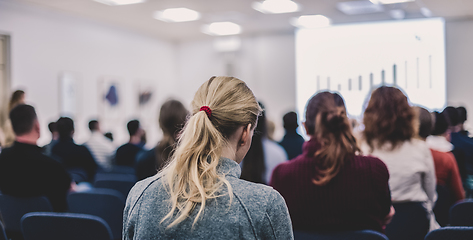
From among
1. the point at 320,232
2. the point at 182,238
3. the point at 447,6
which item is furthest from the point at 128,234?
the point at 447,6

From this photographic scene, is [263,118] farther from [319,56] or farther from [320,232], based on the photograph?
A: [319,56]

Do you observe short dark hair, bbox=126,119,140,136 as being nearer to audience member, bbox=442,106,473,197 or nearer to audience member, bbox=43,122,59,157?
audience member, bbox=43,122,59,157

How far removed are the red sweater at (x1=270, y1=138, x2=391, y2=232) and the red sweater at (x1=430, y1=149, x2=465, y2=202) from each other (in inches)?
41.9

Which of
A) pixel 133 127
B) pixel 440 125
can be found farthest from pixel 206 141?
pixel 133 127

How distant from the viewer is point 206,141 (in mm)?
1063

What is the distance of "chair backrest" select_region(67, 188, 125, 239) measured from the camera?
2703 mm

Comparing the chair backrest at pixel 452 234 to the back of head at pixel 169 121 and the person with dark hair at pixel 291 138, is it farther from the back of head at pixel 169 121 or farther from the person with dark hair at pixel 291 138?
the person with dark hair at pixel 291 138

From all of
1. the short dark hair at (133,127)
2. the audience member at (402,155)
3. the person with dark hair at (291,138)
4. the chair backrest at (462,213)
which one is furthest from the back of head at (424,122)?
the short dark hair at (133,127)

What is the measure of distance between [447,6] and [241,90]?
283 inches

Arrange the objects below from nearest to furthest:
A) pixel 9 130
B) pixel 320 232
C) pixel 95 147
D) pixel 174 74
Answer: pixel 320 232, pixel 9 130, pixel 95 147, pixel 174 74

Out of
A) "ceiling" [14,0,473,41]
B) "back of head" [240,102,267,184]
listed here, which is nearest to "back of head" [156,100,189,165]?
"back of head" [240,102,267,184]

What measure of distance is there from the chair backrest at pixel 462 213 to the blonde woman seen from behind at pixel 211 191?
1.46 meters

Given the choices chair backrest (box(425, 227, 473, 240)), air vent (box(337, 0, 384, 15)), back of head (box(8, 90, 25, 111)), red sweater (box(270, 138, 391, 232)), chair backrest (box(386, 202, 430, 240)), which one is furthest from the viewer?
air vent (box(337, 0, 384, 15))

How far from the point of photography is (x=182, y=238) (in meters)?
1.02
